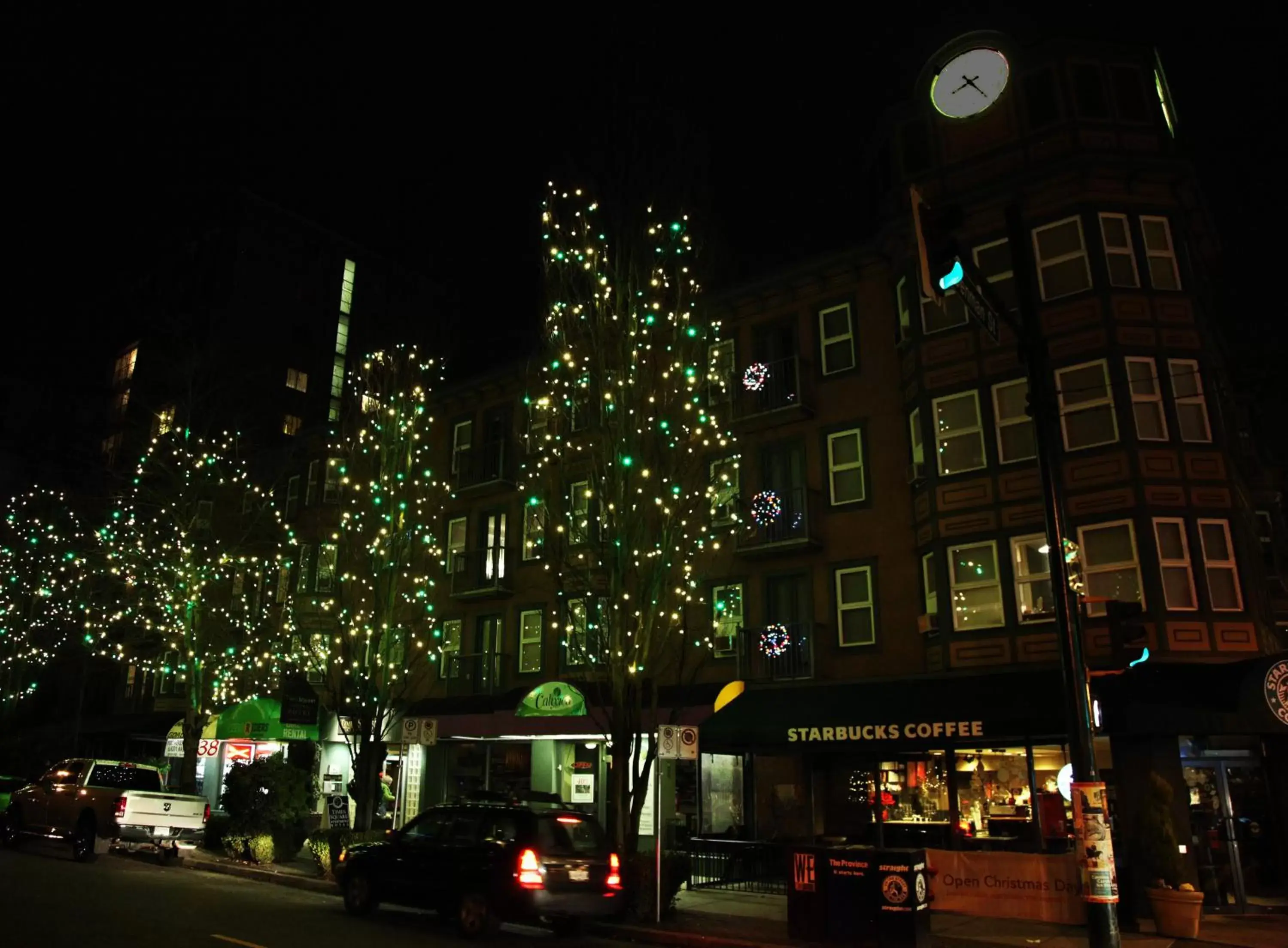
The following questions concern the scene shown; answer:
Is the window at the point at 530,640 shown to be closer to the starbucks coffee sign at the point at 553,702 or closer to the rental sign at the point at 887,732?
the starbucks coffee sign at the point at 553,702

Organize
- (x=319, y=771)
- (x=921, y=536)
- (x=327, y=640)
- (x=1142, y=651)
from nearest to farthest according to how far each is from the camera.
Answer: (x=1142, y=651) < (x=921, y=536) < (x=327, y=640) < (x=319, y=771)

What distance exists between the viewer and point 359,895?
520 inches

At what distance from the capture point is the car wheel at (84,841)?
18016mm

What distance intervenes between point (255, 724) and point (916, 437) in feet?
68.0

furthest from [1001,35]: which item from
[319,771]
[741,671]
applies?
[319,771]

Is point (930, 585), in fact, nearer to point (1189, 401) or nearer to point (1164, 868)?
point (1189, 401)

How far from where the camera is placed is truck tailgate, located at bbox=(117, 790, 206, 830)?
58.8 ft

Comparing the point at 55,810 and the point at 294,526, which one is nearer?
the point at 55,810

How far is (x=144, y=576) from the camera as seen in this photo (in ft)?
90.5

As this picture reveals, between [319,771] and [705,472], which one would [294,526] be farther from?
[705,472]

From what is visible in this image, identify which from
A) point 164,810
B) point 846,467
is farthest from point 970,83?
point 164,810

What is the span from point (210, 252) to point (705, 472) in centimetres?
4469

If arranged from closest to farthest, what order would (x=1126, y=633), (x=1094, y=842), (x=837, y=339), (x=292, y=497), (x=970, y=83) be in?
1. (x=1094, y=842)
2. (x=1126, y=633)
3. (x=970, y=83)
4. (x=837, y=339)
5. (x=292, y=497)

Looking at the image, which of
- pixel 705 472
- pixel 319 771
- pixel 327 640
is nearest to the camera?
pixel 705 472
